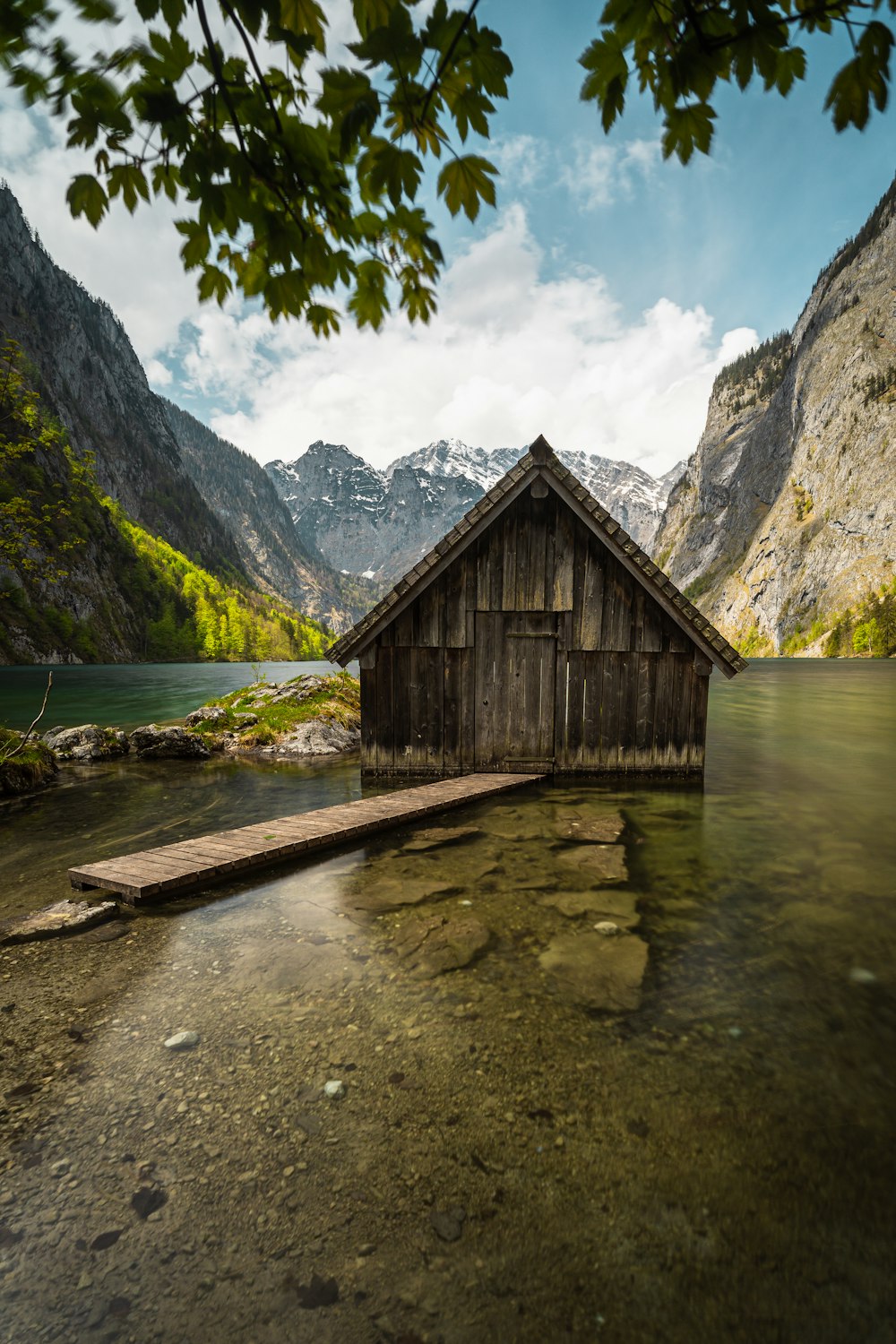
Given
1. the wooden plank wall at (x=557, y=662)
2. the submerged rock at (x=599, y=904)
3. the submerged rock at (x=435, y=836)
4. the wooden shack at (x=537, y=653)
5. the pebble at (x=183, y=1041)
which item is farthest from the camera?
the wooden plank wall at (x=557, y=662)

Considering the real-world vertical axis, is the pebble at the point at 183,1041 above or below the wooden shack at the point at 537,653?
below

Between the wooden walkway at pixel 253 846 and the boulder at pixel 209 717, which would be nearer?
the wooden walkway at pixel 253 846

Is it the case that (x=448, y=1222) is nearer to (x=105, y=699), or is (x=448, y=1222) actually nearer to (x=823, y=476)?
(x=105, y=699)

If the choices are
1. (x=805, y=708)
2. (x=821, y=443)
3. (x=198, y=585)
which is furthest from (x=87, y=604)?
(x=821, y=443)

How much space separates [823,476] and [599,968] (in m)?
154

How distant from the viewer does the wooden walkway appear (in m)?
6.73

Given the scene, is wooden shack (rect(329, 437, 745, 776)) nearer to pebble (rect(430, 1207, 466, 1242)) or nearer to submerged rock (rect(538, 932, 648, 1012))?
submerged rock (rect(538, 932, 648, 1012))

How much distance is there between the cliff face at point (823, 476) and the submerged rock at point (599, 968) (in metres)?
131

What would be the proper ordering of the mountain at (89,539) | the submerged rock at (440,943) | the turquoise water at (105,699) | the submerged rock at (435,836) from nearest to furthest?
the submerged rock at (440,943), the submerged rock at (435,836), the turquoise water at (105,699), the mountain at (89,539)

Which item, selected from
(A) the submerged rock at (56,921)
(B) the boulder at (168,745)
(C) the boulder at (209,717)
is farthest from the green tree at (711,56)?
(C) the boulder at (209,717)

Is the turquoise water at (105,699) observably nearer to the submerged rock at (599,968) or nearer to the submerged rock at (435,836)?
the submerged rock at (435,836)

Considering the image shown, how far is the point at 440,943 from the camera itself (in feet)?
17.9

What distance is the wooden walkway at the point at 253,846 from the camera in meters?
6.73

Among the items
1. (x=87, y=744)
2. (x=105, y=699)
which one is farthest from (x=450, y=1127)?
(x=105, y=699)
